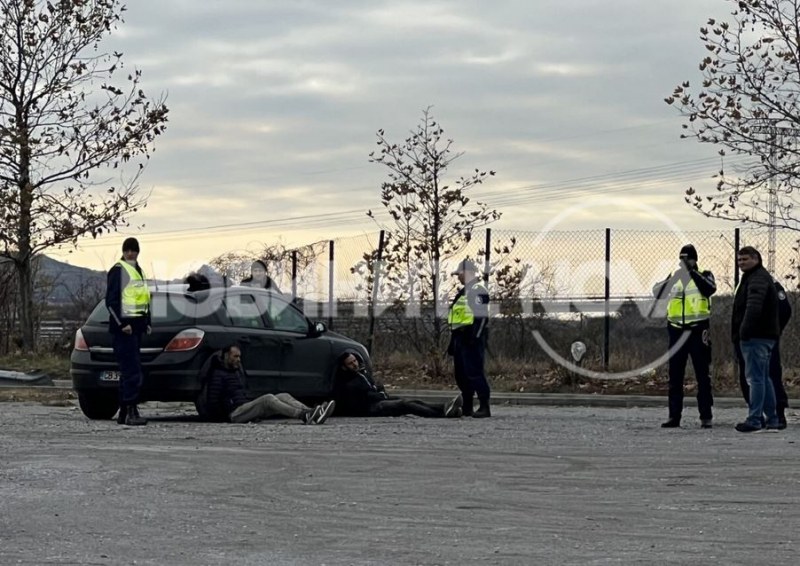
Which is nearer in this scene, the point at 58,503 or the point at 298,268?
the point at 58,503

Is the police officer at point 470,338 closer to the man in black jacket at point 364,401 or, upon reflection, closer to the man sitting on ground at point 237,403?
the man in black jacket at point 364,401

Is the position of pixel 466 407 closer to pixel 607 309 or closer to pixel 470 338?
pixel 470 338

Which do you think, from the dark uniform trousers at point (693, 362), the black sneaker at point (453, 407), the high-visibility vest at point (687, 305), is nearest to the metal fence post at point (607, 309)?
the black sneaker at point (453, 407)

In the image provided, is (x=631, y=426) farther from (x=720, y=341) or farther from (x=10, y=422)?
(x=720, y=341)

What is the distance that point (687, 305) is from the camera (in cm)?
1536

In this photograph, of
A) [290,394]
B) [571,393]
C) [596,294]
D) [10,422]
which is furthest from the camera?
[596,294]

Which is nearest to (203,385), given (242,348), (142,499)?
(242,348)

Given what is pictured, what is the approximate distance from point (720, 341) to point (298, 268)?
8.27m

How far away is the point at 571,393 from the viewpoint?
2253 centimetres

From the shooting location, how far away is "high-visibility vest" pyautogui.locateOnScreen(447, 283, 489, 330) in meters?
17.1

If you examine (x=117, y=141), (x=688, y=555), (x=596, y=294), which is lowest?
(x=688, y=555)

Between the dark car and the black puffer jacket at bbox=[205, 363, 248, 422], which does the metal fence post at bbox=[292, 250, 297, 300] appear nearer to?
the dark car

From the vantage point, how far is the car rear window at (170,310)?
15914 millimetres

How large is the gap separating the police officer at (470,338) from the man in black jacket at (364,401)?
→ 26 cm
